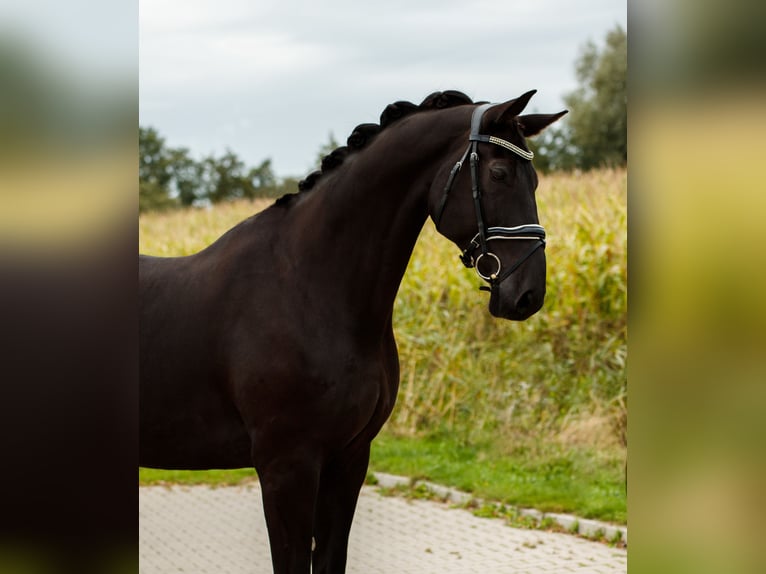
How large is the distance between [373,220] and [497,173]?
0.48 metres

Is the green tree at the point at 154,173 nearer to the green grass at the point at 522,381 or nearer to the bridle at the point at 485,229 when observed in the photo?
the green grass at the point at 522,381

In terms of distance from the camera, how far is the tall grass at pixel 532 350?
7.16 meters

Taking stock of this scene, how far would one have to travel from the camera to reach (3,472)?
91 centimetres

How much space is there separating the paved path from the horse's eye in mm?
2968

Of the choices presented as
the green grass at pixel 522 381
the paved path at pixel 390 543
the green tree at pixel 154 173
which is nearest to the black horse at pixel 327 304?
the paved path at pixel 390 543

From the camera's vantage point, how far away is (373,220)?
289 cm

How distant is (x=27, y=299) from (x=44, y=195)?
0.11 metres

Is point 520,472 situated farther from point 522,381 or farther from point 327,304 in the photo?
point 327,304

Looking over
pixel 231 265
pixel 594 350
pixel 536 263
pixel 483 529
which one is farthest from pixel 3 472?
pixel 594 350

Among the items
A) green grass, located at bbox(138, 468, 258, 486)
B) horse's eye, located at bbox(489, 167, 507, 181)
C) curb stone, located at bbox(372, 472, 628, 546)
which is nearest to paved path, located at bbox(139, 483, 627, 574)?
curb stone, located at bbox(372, 472, 628, 546)

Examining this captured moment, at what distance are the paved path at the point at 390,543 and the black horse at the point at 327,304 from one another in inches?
83.1

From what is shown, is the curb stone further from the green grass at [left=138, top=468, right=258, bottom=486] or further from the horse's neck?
the horse's neck

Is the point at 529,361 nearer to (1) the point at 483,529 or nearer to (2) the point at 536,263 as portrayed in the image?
(1) the point at 483,529

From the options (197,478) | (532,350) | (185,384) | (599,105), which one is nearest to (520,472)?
(532,350)
